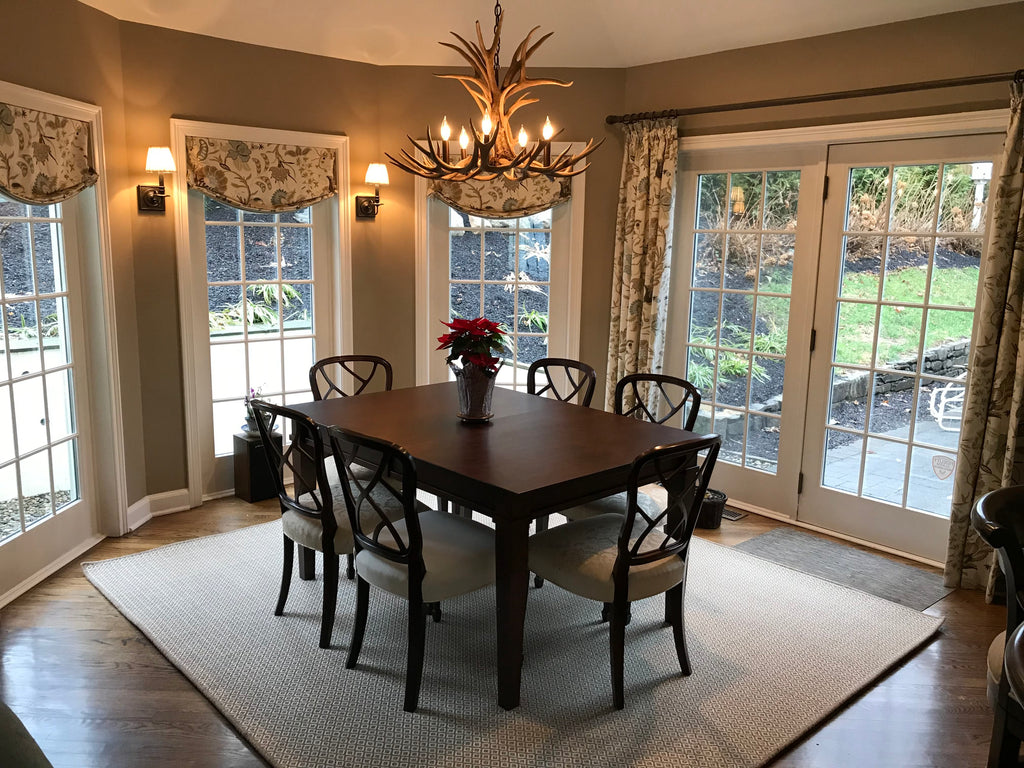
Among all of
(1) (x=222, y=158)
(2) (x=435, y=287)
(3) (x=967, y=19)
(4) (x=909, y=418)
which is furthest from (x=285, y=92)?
(4) (x=909, y=418)

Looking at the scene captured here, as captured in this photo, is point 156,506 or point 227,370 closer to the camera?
point 156,506

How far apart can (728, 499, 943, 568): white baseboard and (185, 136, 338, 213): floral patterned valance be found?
3.18m

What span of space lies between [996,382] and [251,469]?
154 inches

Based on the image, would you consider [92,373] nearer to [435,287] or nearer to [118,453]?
[118,453]

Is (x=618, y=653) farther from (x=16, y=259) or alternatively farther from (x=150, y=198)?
(x=150, y=198)

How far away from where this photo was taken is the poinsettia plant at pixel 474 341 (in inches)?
125

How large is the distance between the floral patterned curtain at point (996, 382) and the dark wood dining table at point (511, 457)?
1.42 meters

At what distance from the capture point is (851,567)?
3.97m

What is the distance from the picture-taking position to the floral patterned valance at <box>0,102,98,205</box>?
3248 mm

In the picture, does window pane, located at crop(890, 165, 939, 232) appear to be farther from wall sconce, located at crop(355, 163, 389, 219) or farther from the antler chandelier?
wall sconce, located at crop(355, 163, 389, 219)

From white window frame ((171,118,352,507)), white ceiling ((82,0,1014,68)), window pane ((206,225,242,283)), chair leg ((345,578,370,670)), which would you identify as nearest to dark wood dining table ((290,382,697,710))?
chair leg ((345,578,370,670))

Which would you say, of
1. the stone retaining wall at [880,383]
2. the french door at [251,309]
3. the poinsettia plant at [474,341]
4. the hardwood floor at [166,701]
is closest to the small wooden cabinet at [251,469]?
the french door at [251,309]

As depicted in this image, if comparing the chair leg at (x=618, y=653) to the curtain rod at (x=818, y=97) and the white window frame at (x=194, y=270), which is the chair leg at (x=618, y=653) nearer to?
the curtain rod at (x=818, y=97)

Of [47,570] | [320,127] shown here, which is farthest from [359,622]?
[320,127]
